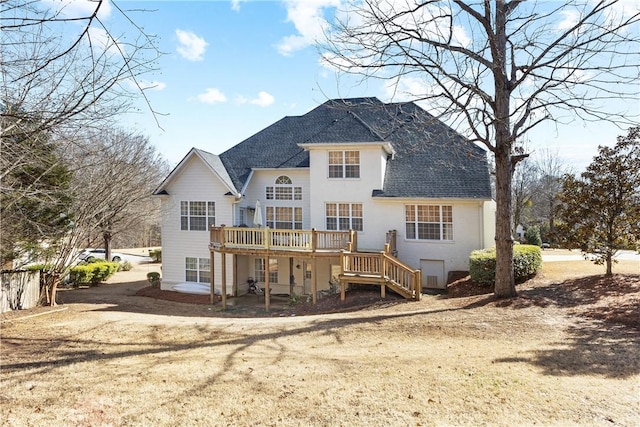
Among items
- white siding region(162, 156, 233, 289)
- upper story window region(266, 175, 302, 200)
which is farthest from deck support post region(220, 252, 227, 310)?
upper story window region(266, 175, 302, 200)

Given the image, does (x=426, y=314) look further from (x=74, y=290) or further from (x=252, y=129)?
(x=74, y=290)

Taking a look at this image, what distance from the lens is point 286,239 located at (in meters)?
18.3

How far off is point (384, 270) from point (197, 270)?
11465mm

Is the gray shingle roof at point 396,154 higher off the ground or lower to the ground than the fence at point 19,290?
higher

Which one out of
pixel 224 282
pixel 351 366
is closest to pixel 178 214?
pixel 224 282

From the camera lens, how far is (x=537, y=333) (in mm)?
9156

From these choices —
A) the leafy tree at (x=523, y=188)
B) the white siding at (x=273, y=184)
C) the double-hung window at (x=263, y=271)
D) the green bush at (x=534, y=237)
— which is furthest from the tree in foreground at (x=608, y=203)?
the leafy tree at (x=523, y=188)

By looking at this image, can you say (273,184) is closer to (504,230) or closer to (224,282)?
(224,282)

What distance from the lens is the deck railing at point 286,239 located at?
17719 millimetres

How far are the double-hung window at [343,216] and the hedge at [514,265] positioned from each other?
6542mm

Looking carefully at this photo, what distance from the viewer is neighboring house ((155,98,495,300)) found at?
18516 millimetres

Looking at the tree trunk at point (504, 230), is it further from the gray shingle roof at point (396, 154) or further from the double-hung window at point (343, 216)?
the double-hung window at point (343, 216)

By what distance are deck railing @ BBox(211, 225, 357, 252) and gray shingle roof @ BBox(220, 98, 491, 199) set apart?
3.31 m

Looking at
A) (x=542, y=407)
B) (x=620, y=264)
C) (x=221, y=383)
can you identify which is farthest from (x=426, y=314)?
(x=620, y=264)
